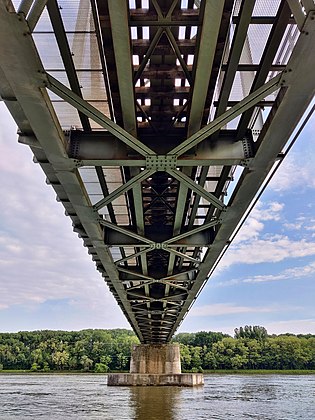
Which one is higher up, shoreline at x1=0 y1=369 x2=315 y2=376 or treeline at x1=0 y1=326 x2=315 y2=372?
treeline at x1=0 y1=326 x2=315 y2=372

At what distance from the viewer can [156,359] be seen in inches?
1918

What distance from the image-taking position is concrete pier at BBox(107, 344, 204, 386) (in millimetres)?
46438

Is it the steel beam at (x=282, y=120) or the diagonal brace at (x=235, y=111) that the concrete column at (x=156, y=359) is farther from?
the diagonal brace at (x=235, y=111)

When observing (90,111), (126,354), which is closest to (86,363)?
(126,354)

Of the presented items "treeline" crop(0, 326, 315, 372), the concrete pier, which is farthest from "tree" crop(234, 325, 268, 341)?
Answer: the concrete pier

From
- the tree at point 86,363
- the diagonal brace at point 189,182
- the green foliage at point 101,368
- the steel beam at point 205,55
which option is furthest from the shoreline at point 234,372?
the steel beam at point 205,55

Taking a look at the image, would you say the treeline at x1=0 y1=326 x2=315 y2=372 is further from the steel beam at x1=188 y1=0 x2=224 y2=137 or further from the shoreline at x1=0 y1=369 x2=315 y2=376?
the steel beam at x1=188 y1=0 x2=224 y2=137

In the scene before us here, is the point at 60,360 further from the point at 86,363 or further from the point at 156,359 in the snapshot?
the point at 156,359

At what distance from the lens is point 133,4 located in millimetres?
6945

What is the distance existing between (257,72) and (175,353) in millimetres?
44805

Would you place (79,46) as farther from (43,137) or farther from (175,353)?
(175,353)

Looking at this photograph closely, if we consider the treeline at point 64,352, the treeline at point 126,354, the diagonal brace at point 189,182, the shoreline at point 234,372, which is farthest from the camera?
the treeline at point 64,352

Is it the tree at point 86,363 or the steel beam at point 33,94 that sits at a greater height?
the tree at point 86,363

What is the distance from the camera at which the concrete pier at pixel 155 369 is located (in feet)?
152
